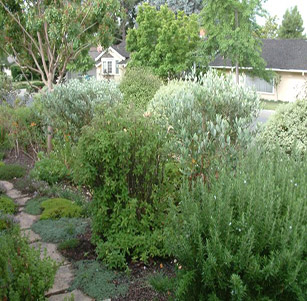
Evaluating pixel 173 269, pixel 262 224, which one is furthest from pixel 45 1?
pixel 262 224

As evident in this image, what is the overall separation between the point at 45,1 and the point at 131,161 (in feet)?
26.4

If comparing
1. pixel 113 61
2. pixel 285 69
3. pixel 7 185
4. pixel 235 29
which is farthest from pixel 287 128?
pixel 113 61

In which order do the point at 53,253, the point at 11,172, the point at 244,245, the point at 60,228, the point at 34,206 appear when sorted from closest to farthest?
the point at 244,245
the point at 53,253
the point at 60,228
the point at 34,206
the point at 11,172

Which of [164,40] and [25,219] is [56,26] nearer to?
[25,219]

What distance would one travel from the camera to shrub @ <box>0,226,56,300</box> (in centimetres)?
353

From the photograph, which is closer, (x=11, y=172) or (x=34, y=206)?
(x=34, y=206)

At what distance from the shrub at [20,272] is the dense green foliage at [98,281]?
0.70m

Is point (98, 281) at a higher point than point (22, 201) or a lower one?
lower

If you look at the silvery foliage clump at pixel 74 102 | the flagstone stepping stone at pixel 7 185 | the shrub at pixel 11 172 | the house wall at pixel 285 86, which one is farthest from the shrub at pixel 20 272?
the house wall at pixel 285 86

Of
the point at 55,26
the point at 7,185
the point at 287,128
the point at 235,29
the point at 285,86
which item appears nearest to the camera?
the point at 287,128

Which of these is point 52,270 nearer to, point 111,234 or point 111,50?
point 111,234

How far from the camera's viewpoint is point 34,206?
24.0 feet

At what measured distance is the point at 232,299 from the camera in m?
3.27

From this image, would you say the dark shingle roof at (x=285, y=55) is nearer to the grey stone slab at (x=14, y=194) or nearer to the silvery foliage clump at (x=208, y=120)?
the silvery foliage clump at (x=208, y=120)
